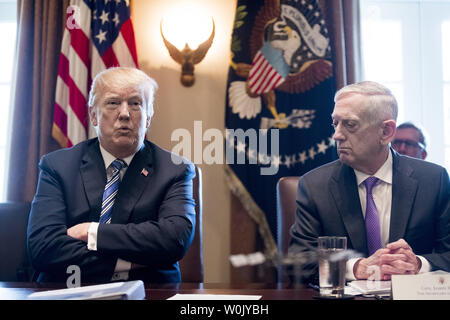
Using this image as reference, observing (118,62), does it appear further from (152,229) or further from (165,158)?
(152,229)

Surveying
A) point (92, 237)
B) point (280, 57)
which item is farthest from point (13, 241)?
point (280, 57)

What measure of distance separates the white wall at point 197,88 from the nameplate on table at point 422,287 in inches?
79.8

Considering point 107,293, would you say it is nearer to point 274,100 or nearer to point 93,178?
point 93,178

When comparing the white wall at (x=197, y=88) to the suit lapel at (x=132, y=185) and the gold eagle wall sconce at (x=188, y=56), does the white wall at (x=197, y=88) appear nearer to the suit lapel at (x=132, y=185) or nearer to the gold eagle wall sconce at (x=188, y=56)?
the gold eagle wall sconce at (x=188, y=56)

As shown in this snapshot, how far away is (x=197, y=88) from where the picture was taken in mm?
3016

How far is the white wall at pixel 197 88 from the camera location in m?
2.98

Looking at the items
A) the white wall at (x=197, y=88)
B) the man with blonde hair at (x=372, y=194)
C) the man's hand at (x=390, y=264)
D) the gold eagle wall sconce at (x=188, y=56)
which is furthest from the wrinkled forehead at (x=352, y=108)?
the gold eagle wall sconce at (x=188, y=56)

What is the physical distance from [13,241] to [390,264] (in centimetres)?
162

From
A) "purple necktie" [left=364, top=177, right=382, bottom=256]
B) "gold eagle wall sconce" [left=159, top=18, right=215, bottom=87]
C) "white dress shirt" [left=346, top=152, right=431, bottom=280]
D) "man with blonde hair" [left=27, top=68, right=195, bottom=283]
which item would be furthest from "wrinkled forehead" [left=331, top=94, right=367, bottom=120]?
"gold eagle wall sconce" [left=159, top=18, right=215, bottom=87]

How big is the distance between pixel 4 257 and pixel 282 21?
1.93m

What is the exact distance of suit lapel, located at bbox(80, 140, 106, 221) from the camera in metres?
1.85

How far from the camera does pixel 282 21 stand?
114 inches

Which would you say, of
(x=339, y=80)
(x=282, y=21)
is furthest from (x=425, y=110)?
(x=282, y=21)

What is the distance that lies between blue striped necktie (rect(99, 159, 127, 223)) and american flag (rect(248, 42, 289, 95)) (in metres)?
1.17
